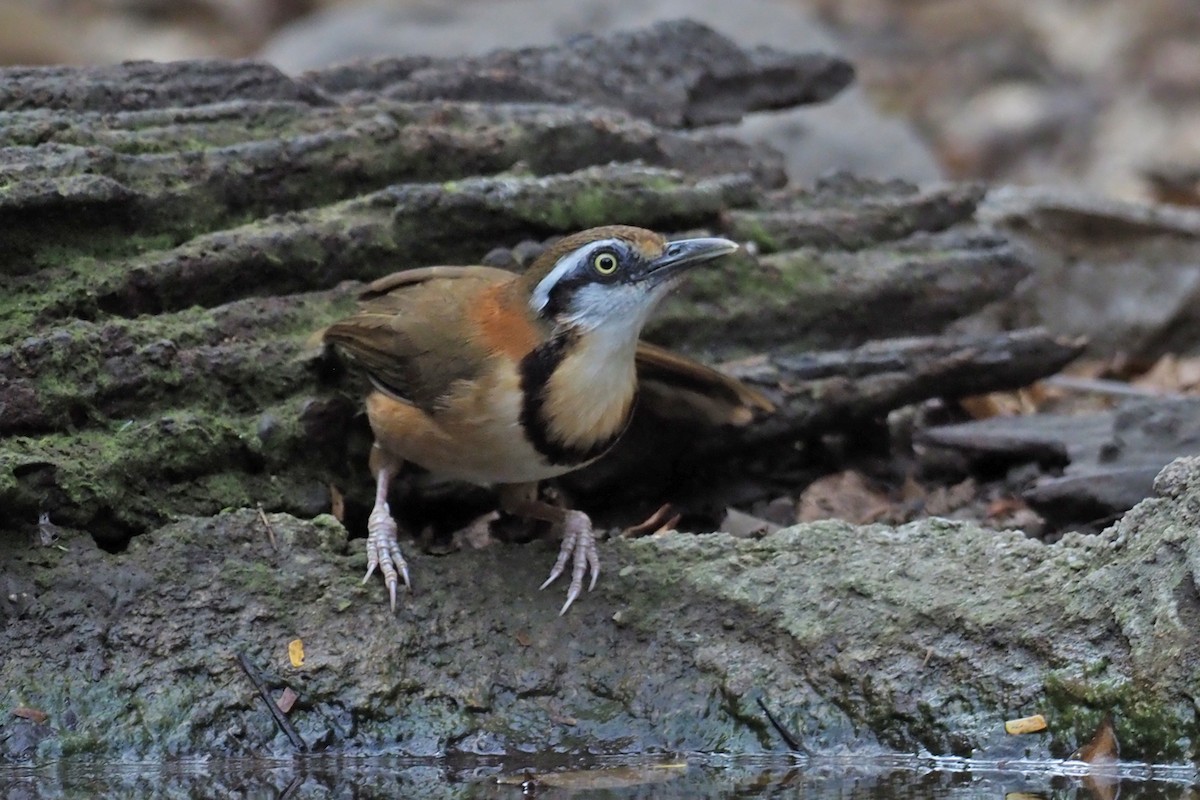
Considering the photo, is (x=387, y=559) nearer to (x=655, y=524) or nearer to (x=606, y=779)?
(x=606, y=779)

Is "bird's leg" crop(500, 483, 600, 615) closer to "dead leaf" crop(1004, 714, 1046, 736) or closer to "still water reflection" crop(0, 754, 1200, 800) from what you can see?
"still water reflection" crop(0, 754, 1200, 800)

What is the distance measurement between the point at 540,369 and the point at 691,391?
1053mm

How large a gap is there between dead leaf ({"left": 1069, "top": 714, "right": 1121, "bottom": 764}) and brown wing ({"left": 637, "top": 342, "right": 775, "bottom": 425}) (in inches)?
72.0

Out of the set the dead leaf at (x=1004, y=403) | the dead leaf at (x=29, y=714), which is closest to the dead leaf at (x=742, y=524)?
the dead leaf at (x=1004, y=403)

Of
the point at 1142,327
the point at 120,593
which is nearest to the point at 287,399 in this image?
the point at 120,593

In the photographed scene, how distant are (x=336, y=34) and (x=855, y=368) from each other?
959 centimetres

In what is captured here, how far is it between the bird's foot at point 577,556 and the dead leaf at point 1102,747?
1.56 metres

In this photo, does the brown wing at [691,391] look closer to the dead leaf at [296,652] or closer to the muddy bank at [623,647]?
the muddy bank at [623,647]

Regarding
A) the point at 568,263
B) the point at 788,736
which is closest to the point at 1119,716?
the point at 788,736

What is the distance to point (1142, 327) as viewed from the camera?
9266mm

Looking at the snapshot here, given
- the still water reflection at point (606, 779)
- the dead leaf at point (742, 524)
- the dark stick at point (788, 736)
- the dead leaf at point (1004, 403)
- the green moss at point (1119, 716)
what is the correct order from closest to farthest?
the still water reflection at point (606, 779) → the green moss at point (1119, 716) → the dark stick at point (788, 736) → the dead leaf at point (742, 524) → the dead leaf at point (1004, 403)

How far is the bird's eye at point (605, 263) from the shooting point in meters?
4.84

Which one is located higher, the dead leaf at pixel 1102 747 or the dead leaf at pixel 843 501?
the dead leaf at pixel 843 501

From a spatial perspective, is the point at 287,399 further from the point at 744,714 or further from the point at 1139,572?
the point at 1139,572
